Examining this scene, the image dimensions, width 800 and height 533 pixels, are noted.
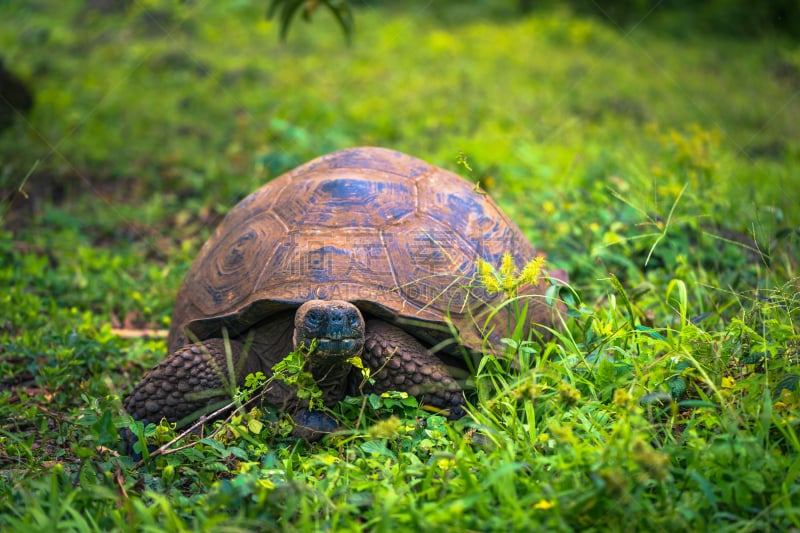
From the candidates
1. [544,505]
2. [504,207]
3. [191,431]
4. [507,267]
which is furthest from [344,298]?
[504,207]

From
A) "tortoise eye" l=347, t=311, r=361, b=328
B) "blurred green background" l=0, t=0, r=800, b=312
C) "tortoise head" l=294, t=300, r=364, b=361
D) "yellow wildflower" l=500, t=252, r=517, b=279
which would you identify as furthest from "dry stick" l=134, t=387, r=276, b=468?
"blurred green background" l=0, t=0, r=800, b=312

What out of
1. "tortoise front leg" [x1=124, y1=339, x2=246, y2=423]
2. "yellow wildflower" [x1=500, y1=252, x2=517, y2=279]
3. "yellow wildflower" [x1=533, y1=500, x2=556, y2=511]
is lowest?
"tortoise front leg" [x1=124, y1=339, x2=246, y2=423]

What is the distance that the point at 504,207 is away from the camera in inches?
185

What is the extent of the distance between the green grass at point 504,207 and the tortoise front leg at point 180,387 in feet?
0.49

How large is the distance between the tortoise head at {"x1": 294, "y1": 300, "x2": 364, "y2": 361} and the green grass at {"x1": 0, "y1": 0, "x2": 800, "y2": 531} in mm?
225

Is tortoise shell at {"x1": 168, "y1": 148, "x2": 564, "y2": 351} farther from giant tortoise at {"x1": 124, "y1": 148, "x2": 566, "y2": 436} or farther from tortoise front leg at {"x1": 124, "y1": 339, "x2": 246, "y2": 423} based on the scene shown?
tortoise front leg at {"x1": 124, "y1": 339, "x2": 246, "y2": 423}

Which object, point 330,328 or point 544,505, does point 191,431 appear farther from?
point 544,505

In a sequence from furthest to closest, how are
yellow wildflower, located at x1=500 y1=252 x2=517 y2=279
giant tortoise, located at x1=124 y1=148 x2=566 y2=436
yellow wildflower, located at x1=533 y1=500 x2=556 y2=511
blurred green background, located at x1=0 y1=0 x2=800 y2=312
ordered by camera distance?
blurred green background, located at x1=0 y1=0 x2=800 y2=312 → giant tortoise, located at x1=124 y1=148 x2=566 y2=436 → yellow wildflower, located at x1=500 y1=252 x2=517 y2=279 → yellow wildflower, located at x1=533 y1=500 x2=556 y2=511

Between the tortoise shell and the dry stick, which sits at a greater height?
the tortoise shell

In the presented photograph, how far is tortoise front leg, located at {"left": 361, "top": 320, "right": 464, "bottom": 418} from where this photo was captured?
104 inches

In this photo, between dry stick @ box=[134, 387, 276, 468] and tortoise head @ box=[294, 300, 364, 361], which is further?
tortoise head @ box=[294, 300, 364, 361]

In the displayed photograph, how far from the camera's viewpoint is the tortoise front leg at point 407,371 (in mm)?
2650

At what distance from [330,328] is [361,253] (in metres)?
0.39

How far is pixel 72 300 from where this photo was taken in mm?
3764
